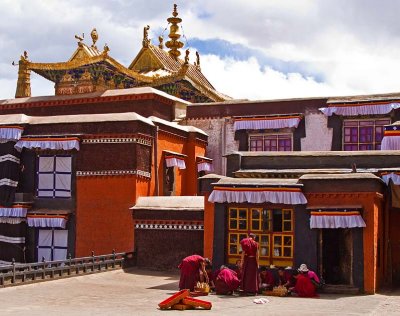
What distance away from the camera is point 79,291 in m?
15.4

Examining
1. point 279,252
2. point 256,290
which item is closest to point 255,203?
point 279,252

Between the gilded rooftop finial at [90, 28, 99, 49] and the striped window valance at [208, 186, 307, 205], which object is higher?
the gilded rooftop finial at [90, 28, 99, 49]

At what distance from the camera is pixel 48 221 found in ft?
75.9

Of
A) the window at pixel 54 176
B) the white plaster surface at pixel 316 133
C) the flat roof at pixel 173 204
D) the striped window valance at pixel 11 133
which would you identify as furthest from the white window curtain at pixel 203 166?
the striped window valance at pixel 11 133

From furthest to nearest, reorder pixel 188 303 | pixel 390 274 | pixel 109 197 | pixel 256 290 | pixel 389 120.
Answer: pixel 389 120
pixel 109 197
pixel 390 274
pixel 256 290
pixel 188 303

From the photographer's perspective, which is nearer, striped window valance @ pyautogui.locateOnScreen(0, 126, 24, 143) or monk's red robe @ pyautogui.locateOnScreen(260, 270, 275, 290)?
monk's red robe @ pyautogui.locateOnScreen(260, 270, 275, 290)

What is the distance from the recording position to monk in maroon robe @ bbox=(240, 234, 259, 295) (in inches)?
597

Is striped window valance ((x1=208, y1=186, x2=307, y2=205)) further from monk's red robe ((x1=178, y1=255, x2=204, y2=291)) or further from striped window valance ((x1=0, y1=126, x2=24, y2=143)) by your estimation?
striped window valance ((x1=0, y1=126, x2=24, y2=143))

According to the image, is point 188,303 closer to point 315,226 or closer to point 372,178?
point 315,226

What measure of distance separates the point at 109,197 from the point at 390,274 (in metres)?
9.49

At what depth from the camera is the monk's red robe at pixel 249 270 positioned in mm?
15164

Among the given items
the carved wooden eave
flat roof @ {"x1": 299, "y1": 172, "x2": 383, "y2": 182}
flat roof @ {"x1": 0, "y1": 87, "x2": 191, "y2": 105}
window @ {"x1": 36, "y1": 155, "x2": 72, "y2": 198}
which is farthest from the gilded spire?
flat roof @ {"x1": 299, "y1": 172, "x2": 383, "y2": 182}

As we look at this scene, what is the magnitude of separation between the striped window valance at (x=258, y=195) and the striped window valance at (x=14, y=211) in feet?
28.7

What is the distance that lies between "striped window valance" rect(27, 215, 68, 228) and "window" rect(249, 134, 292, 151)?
8.18 m
